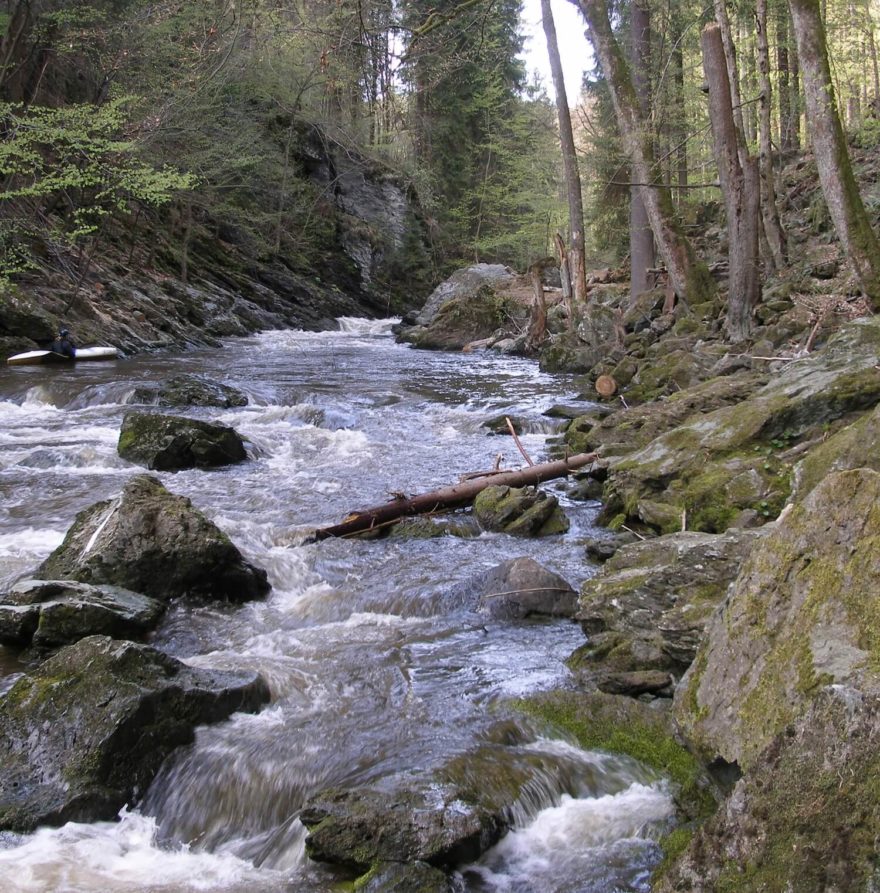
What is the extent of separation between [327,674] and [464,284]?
77.9ft

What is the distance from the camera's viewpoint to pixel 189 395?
13703mm

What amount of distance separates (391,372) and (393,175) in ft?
70.0

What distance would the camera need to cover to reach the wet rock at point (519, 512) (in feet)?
25.3

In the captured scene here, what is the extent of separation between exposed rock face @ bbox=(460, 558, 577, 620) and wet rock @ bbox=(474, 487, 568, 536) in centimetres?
146

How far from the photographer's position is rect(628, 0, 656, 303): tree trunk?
55.9 ft

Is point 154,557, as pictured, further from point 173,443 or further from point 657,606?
point 173,443

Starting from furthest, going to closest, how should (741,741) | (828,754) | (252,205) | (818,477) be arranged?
1. (252,205)
2. (818,477)
3. (741,741)
4. (828,754)

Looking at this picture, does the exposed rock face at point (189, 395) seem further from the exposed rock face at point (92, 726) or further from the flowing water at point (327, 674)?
the exposed rock face at point (92, 726)

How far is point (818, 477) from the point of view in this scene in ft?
18.5

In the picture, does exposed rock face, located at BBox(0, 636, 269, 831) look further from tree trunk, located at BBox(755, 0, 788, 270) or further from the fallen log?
tree trunk, located at BBox(755, 0, 788, 270)

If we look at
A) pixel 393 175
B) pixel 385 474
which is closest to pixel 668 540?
pixel 385 474

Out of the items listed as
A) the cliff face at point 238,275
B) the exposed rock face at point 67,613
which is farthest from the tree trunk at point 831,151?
the cliff face at point 238,275

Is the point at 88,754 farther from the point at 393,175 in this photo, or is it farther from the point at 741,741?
the point at 393,175

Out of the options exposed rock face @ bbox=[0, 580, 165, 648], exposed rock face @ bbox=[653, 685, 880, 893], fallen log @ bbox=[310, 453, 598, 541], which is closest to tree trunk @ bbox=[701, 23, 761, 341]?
fallen log @ bbox=[310, 453, 598, 541]
